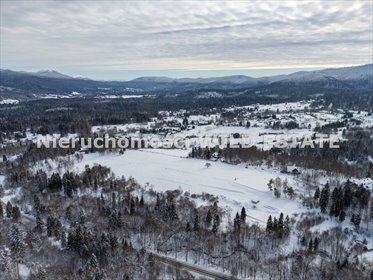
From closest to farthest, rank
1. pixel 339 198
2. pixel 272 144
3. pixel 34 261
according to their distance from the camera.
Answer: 1. pixel 34 261
2. pixel 339 198
3. pixel 272 144

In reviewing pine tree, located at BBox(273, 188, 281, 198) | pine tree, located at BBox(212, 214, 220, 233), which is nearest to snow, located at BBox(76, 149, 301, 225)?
pine tree, located at BBox(273, 188, 281, 198)

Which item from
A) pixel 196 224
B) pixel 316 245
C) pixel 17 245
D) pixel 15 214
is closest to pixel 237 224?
pixel 196 224

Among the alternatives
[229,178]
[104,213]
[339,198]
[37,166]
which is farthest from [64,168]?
[339,198]

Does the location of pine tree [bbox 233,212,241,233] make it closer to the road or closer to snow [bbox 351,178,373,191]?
the road

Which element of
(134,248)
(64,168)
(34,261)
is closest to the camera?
(34,261)

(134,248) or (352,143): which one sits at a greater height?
(352,143)

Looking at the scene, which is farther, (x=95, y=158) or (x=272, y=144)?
(x=272, y=144)

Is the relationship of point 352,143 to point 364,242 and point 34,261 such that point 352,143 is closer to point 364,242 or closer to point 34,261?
point 364,242

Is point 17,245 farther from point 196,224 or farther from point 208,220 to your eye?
point 208,220

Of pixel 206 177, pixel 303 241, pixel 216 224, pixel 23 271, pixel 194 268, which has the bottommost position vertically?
pixel 194 268
